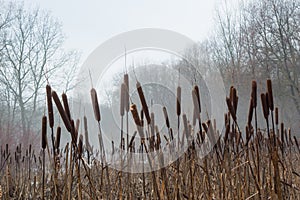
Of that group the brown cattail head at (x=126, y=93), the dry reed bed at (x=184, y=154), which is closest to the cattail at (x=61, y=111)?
the dry reed bed at (x=184, y=154)

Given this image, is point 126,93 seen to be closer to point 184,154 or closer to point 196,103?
point 196,103

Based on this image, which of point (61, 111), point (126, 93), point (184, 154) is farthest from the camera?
point (184, 154)

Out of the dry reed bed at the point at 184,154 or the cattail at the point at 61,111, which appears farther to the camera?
→ the dry reed bed at the point at 184,154

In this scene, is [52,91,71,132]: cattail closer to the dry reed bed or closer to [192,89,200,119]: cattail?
the dry reed bed

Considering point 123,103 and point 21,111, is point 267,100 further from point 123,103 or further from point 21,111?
point 21,111

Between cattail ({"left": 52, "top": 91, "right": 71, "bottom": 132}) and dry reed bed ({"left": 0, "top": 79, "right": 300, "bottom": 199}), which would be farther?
dry reed bed ({"left": 0, "top": 79, "right": 300, "bottom": 199})

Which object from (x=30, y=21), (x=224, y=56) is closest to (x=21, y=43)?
(x=30, y=21)

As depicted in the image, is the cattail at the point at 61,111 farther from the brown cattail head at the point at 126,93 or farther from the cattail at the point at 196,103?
the cattail at the point at 196,103

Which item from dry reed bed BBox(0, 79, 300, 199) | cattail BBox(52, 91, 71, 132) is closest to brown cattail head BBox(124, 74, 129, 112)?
dry reed bed BBox(0, 79, 300, 199)

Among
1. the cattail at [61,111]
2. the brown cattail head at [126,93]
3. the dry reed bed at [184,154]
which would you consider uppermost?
the brown cattail head at [126,93]

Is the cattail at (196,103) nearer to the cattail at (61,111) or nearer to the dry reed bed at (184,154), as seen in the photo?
the dry reed bed at (184,154)

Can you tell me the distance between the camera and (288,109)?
577 inches

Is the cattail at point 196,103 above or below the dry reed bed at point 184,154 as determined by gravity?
above

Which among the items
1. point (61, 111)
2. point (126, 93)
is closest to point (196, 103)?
point (126, 93)
